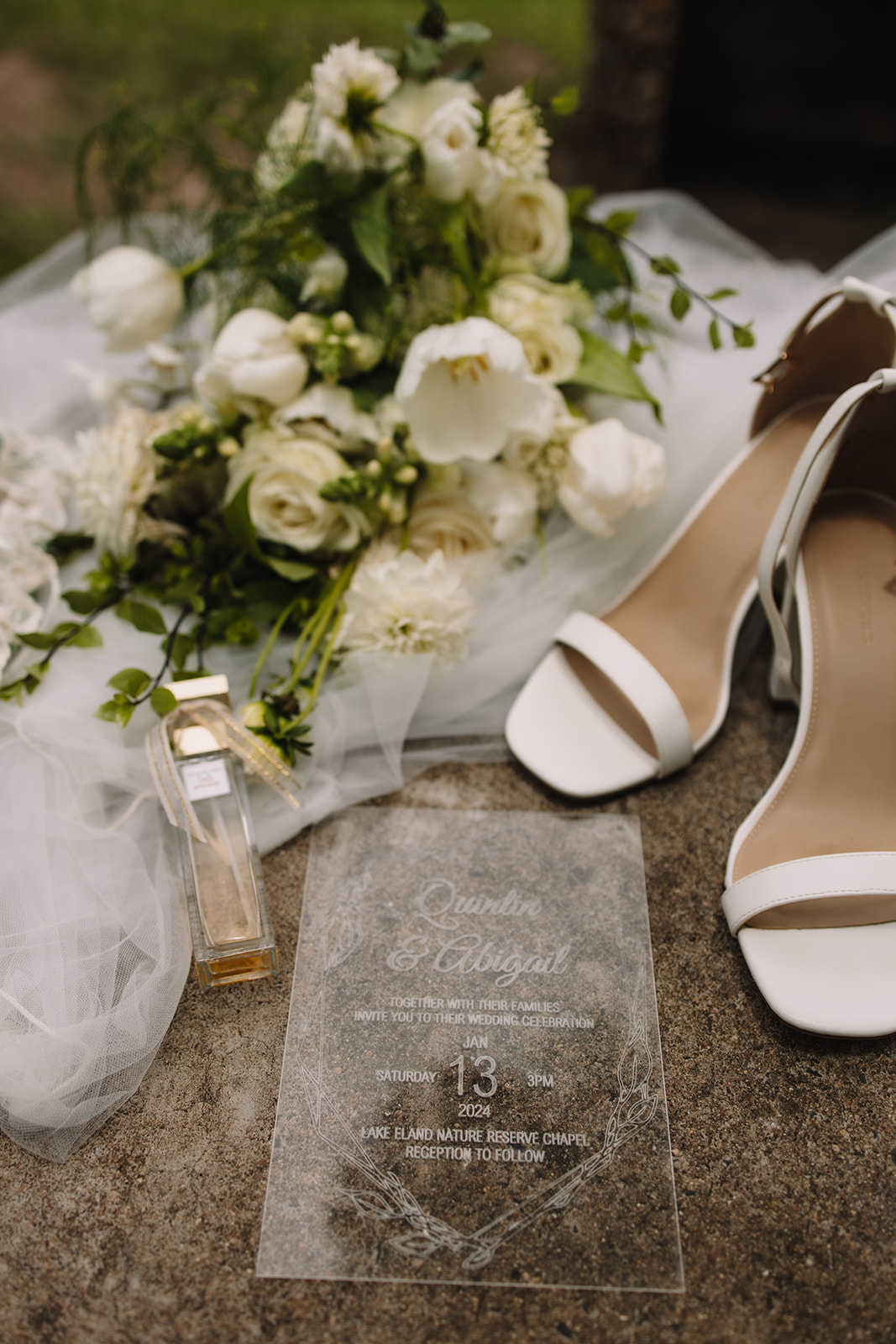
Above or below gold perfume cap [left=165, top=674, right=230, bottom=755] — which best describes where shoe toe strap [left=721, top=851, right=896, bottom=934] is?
below

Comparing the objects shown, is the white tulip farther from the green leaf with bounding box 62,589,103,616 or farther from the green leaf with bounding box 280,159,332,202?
A: the green leaf with bounding box 62,589,103,616

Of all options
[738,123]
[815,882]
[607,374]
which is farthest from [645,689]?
[738,123]

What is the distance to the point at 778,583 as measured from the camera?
98cm

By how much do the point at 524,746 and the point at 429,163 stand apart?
24.3 inches

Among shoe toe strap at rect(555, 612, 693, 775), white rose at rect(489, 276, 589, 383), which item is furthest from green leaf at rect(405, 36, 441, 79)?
shoe toe strap at rect(555, 612, 693, 775)

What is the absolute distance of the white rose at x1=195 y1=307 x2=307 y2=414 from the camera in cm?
87

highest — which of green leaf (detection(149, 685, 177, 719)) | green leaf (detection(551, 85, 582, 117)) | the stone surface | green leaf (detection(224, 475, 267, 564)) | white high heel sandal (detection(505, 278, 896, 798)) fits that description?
green leaf (detection(551, 85, 582, 117))

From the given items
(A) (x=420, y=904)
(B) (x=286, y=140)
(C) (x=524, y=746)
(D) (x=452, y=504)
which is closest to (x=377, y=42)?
(B) (x=286, y=140)

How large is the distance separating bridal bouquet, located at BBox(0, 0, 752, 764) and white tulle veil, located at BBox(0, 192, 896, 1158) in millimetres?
44

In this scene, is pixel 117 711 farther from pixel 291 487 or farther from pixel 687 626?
pixel 687 626

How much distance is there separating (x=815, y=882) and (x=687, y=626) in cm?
35

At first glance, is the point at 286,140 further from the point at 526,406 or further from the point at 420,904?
the point at 420,904

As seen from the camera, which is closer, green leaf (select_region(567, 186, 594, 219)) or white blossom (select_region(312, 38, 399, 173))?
white blossom (select_region(312, 38, 399, 173))

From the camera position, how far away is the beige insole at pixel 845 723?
83cm
